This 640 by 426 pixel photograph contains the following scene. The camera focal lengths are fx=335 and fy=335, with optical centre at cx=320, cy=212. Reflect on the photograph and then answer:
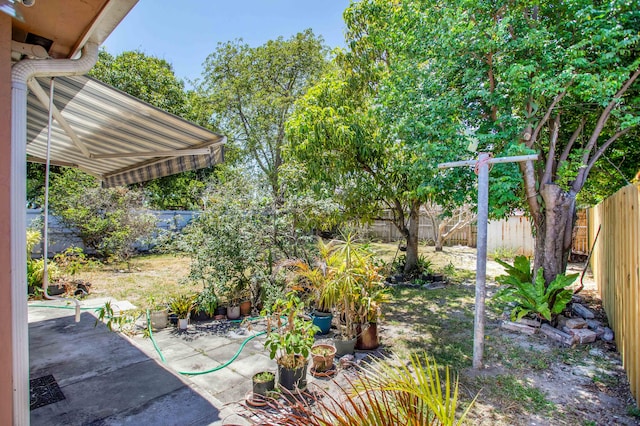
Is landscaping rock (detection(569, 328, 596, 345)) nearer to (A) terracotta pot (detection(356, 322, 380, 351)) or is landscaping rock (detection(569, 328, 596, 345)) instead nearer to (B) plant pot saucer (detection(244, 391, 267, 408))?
(A) terracotta pot (detection(356, 322, 380, 351))

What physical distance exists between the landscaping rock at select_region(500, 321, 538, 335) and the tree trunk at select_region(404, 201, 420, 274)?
3751mm

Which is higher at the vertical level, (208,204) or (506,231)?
(208,204)

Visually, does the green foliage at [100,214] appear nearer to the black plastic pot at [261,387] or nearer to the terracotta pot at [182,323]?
the terracotta pot at [182,323]

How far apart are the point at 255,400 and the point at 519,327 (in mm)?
4369

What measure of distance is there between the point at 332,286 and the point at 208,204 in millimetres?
3021

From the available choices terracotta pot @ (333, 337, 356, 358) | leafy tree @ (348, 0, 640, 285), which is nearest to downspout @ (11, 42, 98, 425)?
terracotta pot @ (333, 337, 356, 358)

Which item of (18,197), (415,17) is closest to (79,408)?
(18,197)

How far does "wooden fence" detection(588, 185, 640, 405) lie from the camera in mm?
3367

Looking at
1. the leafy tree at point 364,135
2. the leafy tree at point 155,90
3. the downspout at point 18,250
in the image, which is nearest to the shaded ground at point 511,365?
the leafy tree at point 364,135

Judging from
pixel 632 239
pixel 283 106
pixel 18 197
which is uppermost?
pixel 283 106

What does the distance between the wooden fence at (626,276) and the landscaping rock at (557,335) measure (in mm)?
527

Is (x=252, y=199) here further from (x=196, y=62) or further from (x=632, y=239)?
(x=196, y=62)

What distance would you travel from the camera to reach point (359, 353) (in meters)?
4.48

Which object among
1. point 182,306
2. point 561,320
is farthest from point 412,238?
point 182,306
